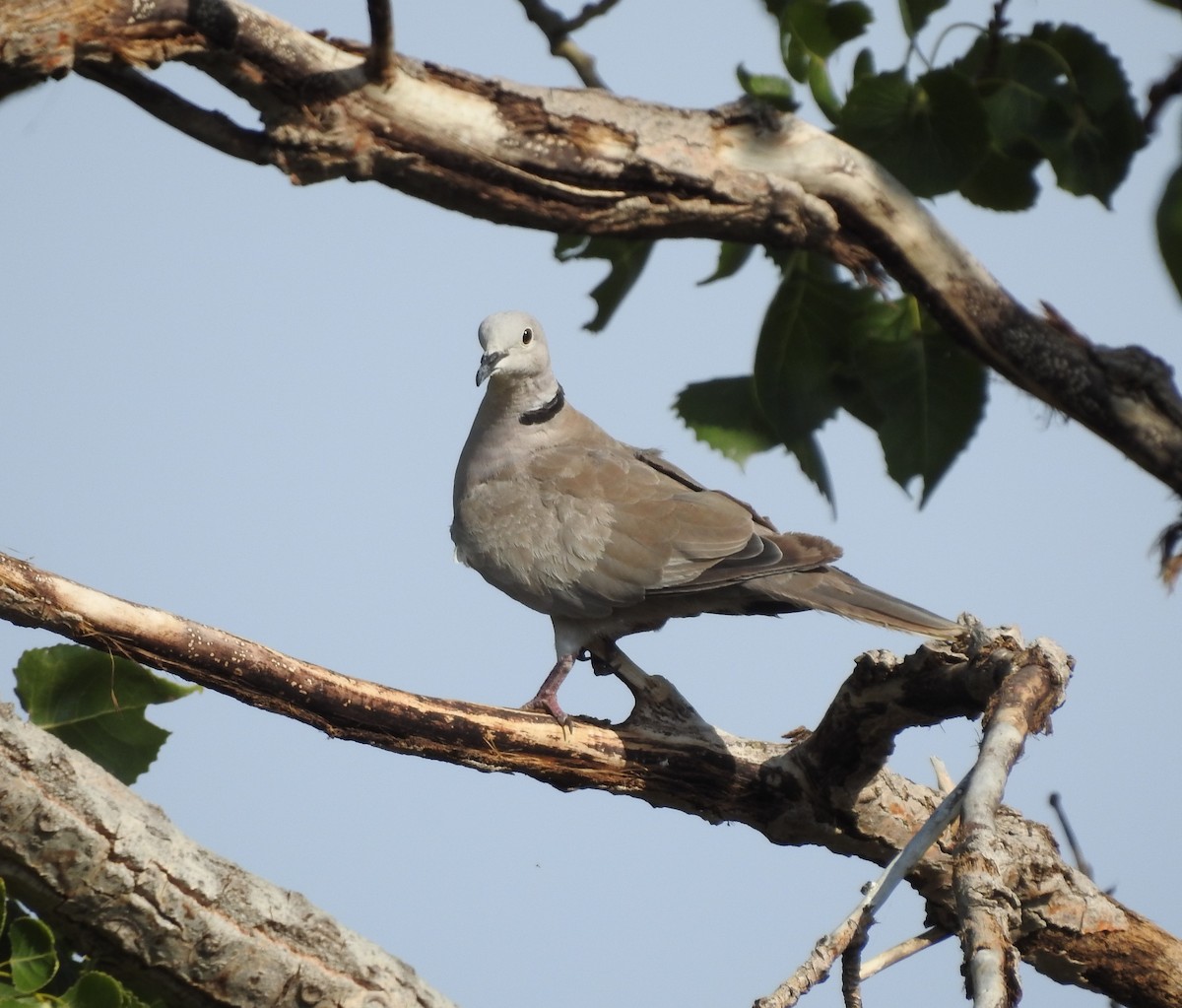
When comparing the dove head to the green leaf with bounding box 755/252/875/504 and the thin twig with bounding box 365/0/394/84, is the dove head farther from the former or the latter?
the thin twig with bounding box 365/0/394/84

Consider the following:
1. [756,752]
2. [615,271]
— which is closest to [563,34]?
[615,271]

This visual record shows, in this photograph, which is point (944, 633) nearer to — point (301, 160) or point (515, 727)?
point (515, 727)

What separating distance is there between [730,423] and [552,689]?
37.7 inches

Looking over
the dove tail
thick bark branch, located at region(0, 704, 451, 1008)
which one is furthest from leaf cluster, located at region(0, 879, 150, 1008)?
the dove tail

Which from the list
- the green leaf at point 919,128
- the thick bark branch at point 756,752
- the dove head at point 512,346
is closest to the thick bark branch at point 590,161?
the green leaf at point 919,128

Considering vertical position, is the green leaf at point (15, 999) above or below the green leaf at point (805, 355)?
below

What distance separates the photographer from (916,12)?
326 cm

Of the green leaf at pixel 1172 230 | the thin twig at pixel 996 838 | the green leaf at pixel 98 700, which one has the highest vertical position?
the green leaf at pixel 1172 230

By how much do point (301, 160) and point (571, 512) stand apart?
1.79 metres

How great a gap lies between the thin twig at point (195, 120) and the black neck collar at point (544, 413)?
6.58 feet

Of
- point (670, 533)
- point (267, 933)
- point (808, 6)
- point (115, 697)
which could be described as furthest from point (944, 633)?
point (115, 697)

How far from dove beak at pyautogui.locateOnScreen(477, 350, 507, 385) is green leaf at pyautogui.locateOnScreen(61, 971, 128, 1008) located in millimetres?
2397

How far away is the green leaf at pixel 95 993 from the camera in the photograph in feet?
7.98

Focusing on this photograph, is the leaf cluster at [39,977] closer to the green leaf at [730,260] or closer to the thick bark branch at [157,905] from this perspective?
the thick bark branch at [157,905]
